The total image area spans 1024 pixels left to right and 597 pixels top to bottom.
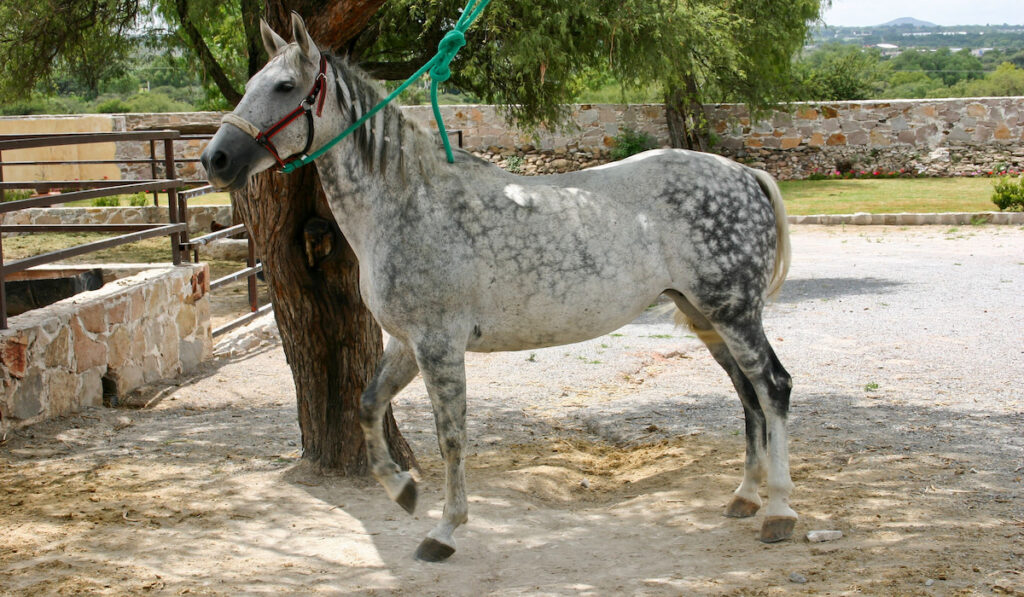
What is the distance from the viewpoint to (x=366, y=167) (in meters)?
3.91

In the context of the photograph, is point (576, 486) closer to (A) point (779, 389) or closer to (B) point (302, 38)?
(A) point (779, 389)

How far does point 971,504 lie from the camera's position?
167 inches

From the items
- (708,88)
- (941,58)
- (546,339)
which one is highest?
(941,58)

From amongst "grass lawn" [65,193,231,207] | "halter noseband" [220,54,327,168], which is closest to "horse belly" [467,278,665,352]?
"halter noseband" [220,54,327,168]

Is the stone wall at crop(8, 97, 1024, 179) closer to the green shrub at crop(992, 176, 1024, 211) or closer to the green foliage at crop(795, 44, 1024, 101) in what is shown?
the green foliage at crop(795, 44, 1024, 101)

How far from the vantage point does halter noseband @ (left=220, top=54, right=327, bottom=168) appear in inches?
140

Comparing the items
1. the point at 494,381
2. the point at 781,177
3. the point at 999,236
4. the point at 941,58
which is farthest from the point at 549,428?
the point at 941,58

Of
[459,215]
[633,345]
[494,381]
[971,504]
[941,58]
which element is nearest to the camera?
[459,215]

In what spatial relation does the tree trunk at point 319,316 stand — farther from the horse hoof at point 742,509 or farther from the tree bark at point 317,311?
the horse hoof at point 742,509

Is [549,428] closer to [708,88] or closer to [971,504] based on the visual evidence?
[971,504]

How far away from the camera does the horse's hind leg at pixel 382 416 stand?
412 cm

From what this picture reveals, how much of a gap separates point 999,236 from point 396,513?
41.3 feet

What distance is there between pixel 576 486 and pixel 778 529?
1295 mm

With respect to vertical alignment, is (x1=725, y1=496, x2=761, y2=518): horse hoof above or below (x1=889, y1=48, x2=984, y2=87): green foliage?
below
